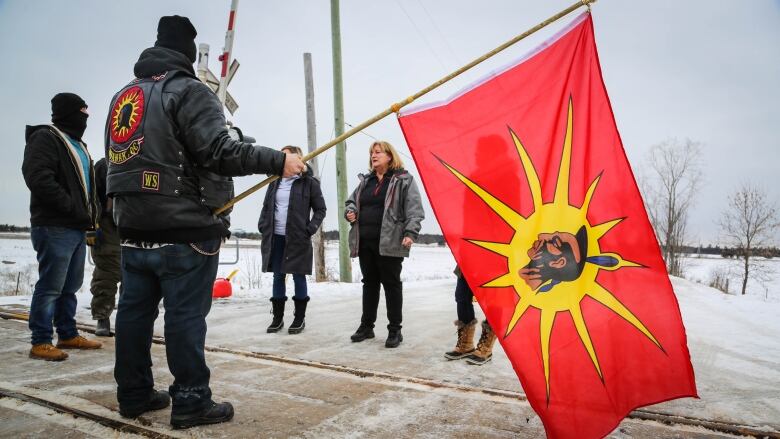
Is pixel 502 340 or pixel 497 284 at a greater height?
pixel 497 284

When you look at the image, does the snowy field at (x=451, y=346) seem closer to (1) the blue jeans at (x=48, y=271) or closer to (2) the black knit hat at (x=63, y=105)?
(1) the blue jeans at (x=48, y=271)

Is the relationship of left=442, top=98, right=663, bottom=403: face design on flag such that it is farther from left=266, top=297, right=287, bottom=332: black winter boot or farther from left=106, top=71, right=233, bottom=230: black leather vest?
left=266, top=297, right=287, bottom=332: black winter boot

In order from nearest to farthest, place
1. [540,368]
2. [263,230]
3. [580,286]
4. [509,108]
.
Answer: [540,368] < [580,286] < [509,108] < [263,230]

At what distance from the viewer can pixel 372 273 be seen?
4199 millimetres

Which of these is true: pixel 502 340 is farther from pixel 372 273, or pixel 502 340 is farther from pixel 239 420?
pixel 372 273

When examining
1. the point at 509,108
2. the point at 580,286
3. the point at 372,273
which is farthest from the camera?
the point at 372,273

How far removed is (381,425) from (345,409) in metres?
0.28

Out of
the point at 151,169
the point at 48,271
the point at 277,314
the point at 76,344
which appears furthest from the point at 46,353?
the point at 151,169

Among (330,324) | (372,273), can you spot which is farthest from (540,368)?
(330,324)

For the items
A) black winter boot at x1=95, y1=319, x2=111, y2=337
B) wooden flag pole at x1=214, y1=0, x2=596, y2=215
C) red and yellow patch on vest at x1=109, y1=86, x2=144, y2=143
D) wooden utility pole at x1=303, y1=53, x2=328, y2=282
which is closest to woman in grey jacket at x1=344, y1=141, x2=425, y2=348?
wooden flag pole at x1=214, y1=0, x2=596, y2=215

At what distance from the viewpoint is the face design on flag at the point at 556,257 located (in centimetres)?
198

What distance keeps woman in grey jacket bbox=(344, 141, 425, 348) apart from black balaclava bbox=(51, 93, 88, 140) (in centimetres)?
232

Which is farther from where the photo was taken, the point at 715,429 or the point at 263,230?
the point at 263,230

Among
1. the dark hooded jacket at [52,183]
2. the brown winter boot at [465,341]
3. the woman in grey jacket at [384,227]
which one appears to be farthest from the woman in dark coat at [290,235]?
the brown winter boot at [465,341]
